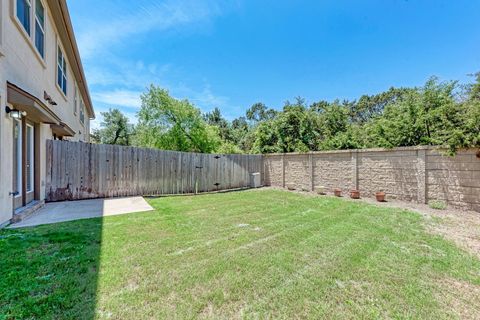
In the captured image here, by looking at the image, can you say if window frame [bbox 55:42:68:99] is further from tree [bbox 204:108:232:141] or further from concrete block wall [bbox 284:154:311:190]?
tree [bbox 204:108:232:141]

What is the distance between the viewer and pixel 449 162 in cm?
731

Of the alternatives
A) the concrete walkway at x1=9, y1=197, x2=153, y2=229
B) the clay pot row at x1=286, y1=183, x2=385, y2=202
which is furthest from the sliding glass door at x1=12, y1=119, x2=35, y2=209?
the clay pot row at x1=286, y1=183, x2=385, y2=202

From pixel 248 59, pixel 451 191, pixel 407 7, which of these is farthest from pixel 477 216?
pixel 248 59

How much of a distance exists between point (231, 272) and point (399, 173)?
27.3 ft

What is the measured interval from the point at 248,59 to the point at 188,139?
28.3ft

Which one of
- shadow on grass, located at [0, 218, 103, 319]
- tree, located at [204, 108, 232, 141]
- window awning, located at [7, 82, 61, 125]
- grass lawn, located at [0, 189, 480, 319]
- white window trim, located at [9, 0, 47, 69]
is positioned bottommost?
grass lawn, located at [0, 189, 480, 319]

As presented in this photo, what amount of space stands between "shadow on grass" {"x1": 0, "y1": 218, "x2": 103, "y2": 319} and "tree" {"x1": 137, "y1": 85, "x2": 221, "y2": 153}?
1564 cm

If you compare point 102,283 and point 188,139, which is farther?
point 188,139

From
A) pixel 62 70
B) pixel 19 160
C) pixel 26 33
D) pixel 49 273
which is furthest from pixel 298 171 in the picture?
pixel 62 70

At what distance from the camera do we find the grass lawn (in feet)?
7.13

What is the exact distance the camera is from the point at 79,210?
619cm

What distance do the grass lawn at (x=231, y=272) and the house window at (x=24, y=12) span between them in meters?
4.62

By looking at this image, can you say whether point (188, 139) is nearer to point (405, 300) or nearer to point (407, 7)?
point (407, 7)

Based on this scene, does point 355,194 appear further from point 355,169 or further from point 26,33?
point 26,33
